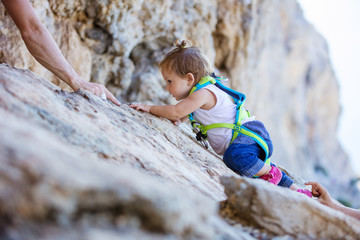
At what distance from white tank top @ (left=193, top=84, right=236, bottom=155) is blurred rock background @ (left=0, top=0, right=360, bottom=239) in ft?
0.56

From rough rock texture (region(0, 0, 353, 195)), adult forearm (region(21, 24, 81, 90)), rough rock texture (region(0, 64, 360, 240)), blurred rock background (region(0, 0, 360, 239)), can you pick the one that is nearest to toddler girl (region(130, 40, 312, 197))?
blurred rock background (region(0, 0, 360, 239))

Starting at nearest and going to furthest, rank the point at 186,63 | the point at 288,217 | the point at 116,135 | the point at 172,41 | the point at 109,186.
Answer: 1. the point at 109,186
2. the point at 288,217
3. the point at 116,135
4. the point at 186,63
5. the point at 172,41

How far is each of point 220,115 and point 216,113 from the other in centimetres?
3

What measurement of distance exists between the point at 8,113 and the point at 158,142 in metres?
0.77

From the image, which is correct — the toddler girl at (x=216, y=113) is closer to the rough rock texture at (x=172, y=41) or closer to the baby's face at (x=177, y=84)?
the baby's face at (x=177, y=84)

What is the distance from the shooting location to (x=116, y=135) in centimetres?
123

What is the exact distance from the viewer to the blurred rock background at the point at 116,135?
568mm

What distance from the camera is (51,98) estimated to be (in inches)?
47.1

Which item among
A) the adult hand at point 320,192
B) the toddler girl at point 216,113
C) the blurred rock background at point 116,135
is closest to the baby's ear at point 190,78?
the toddler girl at point 216,113

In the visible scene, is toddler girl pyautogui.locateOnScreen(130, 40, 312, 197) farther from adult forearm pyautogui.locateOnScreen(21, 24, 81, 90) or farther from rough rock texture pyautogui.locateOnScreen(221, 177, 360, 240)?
rough rock texture pyautogui.locateOnScreen(221, 177, 360, 240)

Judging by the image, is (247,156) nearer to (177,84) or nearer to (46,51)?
(177,84)

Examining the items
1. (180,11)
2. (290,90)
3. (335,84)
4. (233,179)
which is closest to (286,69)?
(290,90)

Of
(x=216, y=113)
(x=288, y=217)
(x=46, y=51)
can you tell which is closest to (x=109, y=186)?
(x=288, y=217)

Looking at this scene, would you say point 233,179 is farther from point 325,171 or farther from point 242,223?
point 325,171
